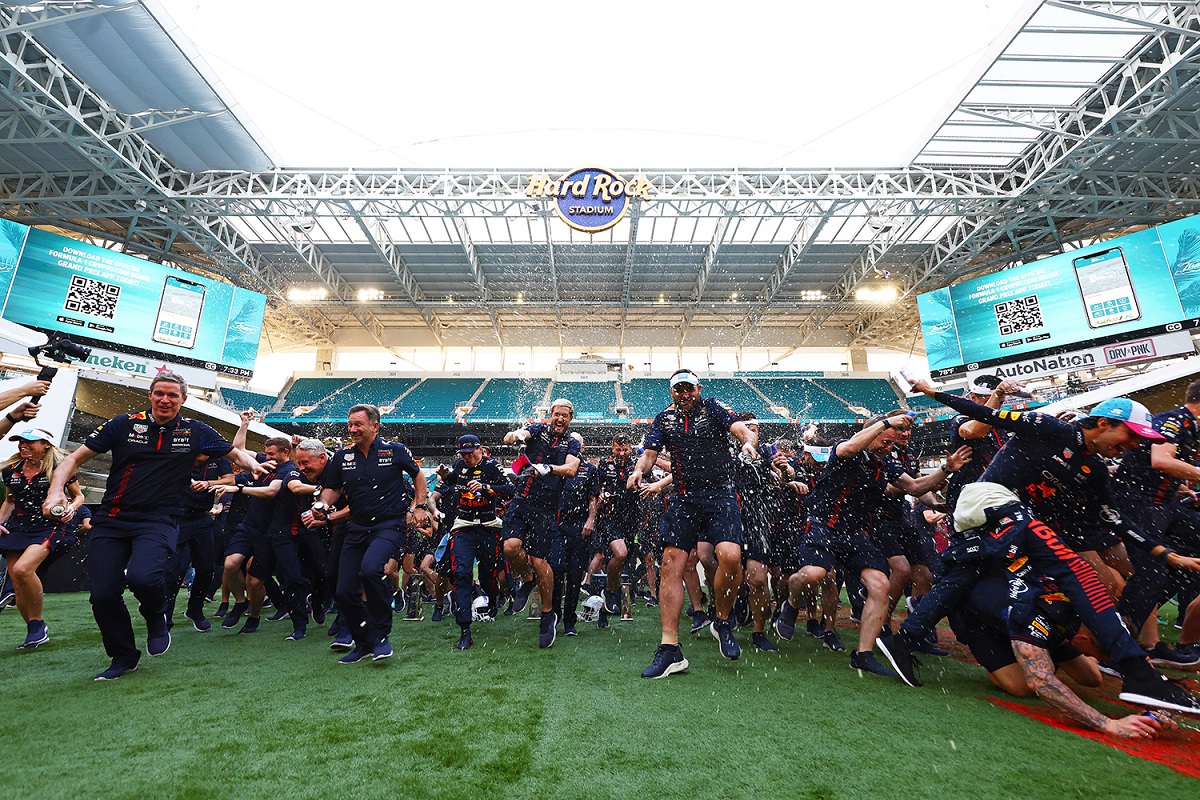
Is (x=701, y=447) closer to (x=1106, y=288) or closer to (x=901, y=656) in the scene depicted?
(x=901, y=656)

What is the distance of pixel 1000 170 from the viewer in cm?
1681

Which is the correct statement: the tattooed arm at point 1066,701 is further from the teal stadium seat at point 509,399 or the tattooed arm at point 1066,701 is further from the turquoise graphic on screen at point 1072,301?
the teal stadium seat at point 509,399

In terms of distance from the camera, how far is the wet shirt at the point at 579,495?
5.53m

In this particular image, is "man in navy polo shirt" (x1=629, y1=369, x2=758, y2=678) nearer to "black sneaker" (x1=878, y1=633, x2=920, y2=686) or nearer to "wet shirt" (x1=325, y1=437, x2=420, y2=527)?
"black sneaker" (x1=878, y1=633, x2=920, y2=686)

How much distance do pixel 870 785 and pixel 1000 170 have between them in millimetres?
20240

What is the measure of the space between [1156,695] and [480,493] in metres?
4.77

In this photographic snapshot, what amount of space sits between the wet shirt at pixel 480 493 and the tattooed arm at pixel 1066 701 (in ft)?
13.7

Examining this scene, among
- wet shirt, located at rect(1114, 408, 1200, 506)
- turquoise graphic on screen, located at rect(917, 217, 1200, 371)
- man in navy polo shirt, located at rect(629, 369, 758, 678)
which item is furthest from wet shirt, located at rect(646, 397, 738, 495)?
turquoise graphic on screen, located at rect(917, 217, 1200, 371)

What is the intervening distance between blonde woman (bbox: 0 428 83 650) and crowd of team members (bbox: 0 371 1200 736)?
0.02 m

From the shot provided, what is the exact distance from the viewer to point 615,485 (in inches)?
289

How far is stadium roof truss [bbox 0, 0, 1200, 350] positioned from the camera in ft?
40.8

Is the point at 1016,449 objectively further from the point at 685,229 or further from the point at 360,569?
the point at 685,229

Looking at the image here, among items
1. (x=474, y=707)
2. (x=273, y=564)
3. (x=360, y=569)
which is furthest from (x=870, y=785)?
(x=273, y=564)

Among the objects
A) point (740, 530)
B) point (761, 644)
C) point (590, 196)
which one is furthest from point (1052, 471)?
point (590, 196)
